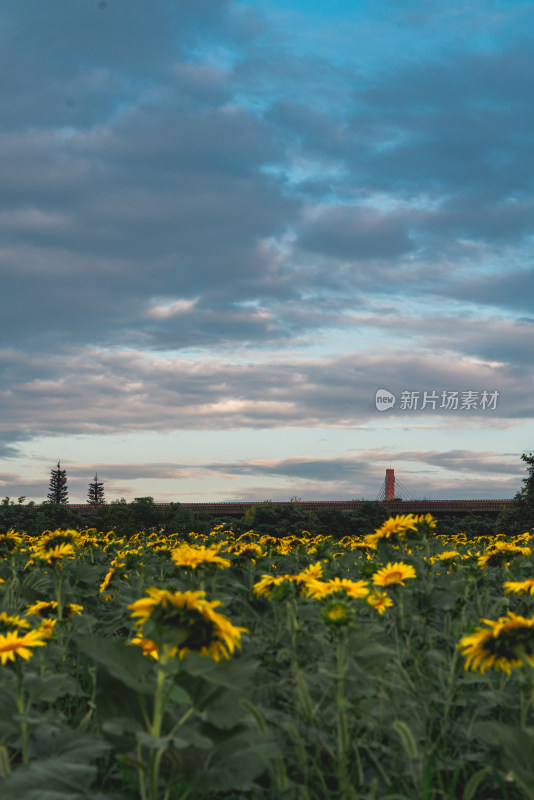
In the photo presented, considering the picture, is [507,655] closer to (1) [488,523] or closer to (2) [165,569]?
(2) [165,569]

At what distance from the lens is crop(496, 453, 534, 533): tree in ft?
103

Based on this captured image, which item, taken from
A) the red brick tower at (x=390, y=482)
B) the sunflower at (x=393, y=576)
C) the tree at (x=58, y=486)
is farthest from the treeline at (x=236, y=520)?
the tree at (x=58, y=486)

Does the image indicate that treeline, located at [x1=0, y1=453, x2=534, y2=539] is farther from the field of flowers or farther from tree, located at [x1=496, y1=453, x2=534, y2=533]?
the field of flowers

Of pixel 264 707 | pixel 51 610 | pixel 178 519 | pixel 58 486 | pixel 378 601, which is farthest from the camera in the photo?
pixel 58 486

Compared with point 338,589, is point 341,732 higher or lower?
lower

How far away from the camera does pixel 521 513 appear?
1264 inches

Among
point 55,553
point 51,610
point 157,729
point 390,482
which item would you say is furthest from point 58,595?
point 390,482

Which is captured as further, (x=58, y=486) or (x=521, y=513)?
A: (x=58, y=486)

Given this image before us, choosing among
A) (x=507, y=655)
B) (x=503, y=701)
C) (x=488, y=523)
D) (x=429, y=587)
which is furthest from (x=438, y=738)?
(x=488, y=523)

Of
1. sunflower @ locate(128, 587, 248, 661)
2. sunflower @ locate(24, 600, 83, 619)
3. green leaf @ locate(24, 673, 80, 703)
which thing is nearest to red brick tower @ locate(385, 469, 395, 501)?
sunflower @ locate(24, 600, 83, 619)

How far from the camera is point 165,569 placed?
7.27m

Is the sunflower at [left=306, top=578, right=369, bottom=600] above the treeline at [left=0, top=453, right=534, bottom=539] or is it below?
above

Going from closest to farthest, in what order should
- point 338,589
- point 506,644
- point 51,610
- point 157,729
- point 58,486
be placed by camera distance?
point 157,729 < point 506,644 < point 338,589 < point 51,610 < point 58,486

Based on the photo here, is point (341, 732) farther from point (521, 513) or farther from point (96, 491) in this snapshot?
point (96, 491)
